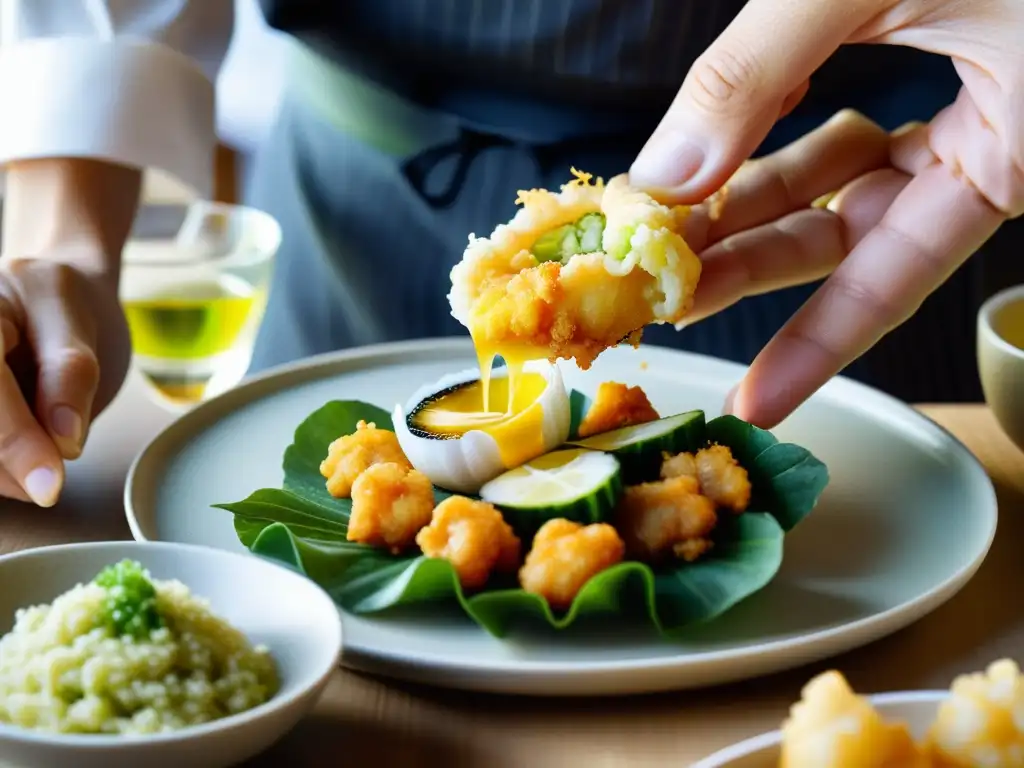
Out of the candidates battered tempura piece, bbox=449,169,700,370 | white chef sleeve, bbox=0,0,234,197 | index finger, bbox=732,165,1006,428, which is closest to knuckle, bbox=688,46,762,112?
battered tempura piece, bbox=449,169,700,370

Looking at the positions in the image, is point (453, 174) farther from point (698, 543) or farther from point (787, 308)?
point (698, 543)

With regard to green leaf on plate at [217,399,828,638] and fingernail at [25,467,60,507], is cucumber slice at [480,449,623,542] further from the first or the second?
fingernail at [25,467,60,507]

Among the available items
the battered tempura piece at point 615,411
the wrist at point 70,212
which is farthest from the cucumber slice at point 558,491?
the wrist at point 70,212

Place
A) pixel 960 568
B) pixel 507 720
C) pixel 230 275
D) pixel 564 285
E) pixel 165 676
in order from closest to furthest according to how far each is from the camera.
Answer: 1. pixel 165 676
2. pixel 507 720
3. pixel 960 568
4. pixel 564 285
5. pixel 230 275

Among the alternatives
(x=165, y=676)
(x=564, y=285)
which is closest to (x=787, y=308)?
(x=564, y=285)

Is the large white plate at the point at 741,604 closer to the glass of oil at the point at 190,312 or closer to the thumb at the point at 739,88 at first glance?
the glass of oil at the point at 190,312

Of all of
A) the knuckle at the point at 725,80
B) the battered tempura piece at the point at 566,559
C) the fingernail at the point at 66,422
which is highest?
the knuckle at the point at 725,80

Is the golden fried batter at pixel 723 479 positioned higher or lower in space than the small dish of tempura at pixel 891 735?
lower
